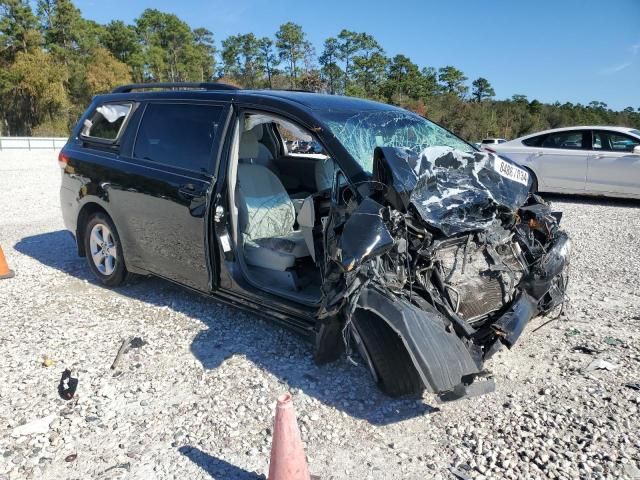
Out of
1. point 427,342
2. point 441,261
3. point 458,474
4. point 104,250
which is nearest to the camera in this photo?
point 458,474

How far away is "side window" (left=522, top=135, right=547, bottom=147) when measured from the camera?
10.8 meters

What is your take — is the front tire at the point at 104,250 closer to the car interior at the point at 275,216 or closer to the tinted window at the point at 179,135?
the tinted window at the point at 179,135

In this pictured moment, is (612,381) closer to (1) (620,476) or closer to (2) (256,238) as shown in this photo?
(1) (620,476)

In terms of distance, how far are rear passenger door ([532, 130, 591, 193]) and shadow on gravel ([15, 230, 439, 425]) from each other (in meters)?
8.42

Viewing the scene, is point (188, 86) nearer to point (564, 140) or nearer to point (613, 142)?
point (564, 140)

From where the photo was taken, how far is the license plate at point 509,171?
3.35m

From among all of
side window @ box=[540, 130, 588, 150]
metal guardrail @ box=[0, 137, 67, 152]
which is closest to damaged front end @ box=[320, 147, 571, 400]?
side window @ box=[540, 130, 588, 150]

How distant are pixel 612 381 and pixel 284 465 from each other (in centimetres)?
223

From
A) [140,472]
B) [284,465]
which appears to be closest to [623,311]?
[284,465]

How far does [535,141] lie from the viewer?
1086 centimetres

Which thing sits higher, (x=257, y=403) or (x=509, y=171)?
(x=509, y=171)

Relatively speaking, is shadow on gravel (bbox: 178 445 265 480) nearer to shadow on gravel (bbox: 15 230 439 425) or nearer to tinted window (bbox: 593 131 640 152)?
shadow on gravel (bbox: 15 230 439 425)

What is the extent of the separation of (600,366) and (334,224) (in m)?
2.04

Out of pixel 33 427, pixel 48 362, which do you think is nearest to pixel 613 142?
pixel 48 362
